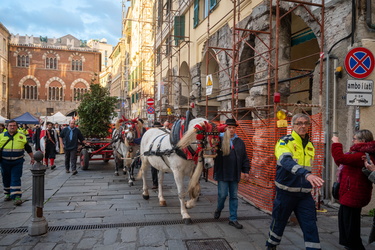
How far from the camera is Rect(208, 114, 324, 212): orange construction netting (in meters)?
6.03

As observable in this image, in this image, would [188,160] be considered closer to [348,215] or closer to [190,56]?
[348,215]

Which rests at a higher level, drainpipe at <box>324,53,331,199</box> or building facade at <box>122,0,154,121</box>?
building facade at <box>122,0,154,121</box>

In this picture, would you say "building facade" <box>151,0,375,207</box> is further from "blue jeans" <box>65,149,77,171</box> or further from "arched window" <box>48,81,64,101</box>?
"arched window" <box>48,81,64,101</box>

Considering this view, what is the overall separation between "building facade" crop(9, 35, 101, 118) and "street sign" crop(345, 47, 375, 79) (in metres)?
45.7

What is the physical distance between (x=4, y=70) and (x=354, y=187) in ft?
171

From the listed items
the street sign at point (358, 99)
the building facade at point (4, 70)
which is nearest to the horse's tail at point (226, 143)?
the street sign at point (358, 99)

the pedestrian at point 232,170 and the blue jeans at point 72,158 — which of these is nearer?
the pedestrian at point 232,170

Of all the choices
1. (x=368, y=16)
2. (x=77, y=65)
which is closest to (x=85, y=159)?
(x=368, y=16)

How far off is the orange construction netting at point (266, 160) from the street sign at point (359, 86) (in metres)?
1.24

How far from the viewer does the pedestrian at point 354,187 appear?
3.80 metres

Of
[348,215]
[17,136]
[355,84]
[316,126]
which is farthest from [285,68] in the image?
[17,136]

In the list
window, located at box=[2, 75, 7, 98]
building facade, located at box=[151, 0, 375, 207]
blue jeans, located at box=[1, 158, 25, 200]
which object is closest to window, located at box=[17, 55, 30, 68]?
window, located at box=[2, 75, 7, 98]

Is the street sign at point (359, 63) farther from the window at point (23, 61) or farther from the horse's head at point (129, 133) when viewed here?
the window at point (23, 61)

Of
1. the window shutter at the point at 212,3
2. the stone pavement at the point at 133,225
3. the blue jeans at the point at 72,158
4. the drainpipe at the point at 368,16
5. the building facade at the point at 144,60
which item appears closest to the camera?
the stone pavement at the point at 133,225
